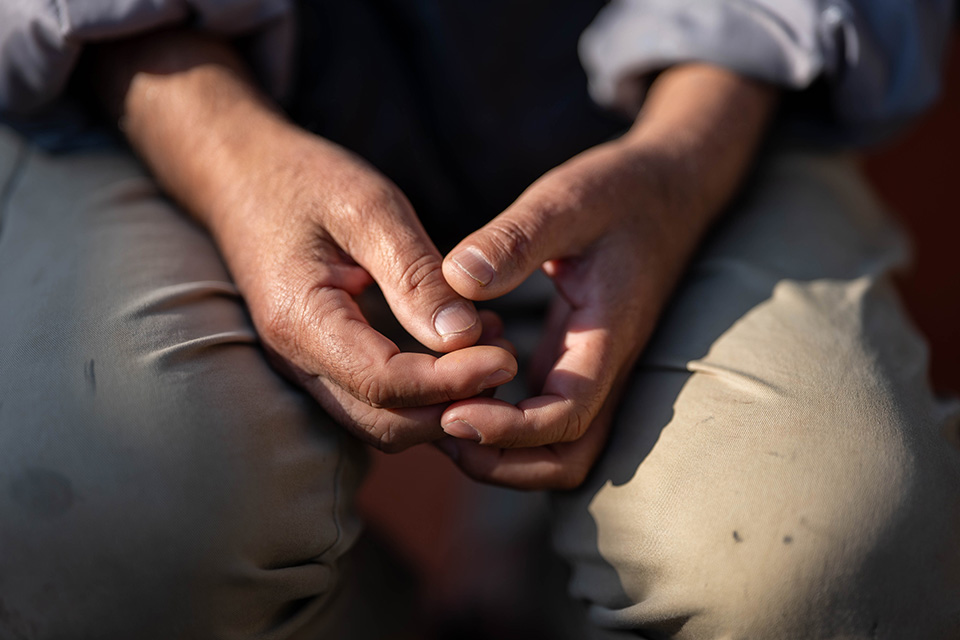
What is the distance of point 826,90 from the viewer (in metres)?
0.68

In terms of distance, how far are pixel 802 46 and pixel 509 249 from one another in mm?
371

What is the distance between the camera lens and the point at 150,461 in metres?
0.43

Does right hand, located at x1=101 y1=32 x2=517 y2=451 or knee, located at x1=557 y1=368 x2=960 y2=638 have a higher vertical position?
right hand, located at x1=101 y1=32 x2=517 y2=451

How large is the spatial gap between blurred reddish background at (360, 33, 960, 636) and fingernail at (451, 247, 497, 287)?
508 mm

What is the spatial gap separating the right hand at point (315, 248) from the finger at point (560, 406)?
19 mm

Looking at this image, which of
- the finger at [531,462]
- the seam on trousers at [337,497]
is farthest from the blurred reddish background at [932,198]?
the seam on trousers at [337,497]

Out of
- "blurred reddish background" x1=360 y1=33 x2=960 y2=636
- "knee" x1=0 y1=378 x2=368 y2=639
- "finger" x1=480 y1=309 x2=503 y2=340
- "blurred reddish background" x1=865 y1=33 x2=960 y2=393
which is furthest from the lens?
"blurred reddish background" x1=865 y1=33 x2=960 y2=393

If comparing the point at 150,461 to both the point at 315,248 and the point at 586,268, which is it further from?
the point at 586,268

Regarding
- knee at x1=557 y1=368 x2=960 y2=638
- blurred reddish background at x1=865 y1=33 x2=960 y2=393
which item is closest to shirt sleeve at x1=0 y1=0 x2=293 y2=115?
knee at x1=557 y1=368 x2=960 y2=638

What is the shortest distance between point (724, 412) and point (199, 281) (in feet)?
1.31

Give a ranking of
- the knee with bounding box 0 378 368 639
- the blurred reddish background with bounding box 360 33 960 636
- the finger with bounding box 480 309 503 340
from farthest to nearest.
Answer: the blurred reddish background with bounding box 360 33 960 636 < the finger with bounding box 480 309 503 340 < the knee with bounding box 0 378 368 639

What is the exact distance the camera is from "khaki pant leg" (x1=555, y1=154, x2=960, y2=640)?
0.43 m

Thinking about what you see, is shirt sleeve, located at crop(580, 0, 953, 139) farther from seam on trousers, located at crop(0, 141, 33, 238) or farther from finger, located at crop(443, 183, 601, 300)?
seam on trousers, located at crop(0, 141, 33, 238)

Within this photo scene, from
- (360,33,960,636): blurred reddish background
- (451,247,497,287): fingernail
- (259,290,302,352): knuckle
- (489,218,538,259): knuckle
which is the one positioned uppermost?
(489,218,538,259): knuckle
